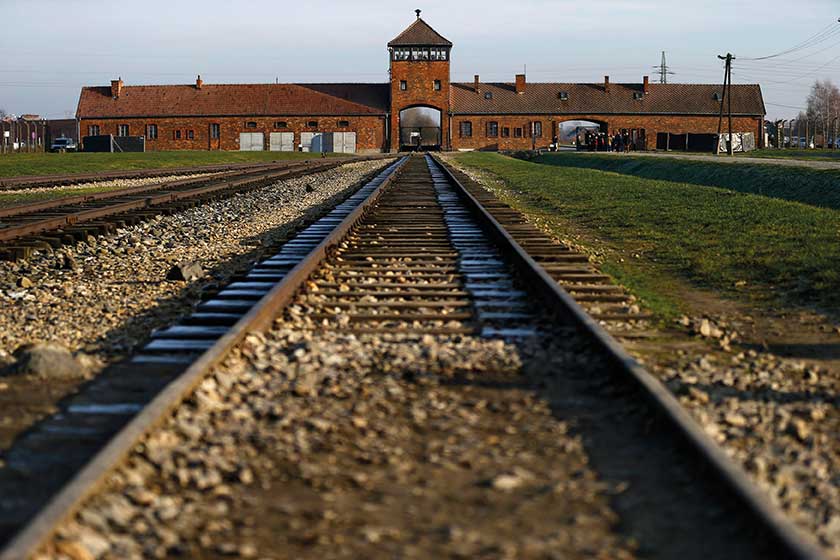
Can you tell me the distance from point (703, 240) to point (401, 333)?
298 inches

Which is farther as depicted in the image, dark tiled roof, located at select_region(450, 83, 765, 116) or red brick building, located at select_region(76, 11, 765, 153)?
dark tiled roof, located at select_region(450, 83, 765, 116)

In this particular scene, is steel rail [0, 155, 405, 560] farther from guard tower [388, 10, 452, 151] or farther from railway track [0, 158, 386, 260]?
guard tower [388, 10, 452, 151]

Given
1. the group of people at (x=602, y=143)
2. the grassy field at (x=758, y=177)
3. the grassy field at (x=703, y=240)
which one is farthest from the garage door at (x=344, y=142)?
the grassy field at (x=703, y=240)

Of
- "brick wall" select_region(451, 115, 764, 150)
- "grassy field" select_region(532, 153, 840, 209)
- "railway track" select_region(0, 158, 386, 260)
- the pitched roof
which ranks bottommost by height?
"railway track" select_region(0, 158, 386, 260)

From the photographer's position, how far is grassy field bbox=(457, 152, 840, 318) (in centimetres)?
945

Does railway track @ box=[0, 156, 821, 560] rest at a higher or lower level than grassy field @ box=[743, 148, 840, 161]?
lower

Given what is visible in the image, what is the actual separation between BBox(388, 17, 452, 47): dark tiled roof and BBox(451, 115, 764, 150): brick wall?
7138 millimetres

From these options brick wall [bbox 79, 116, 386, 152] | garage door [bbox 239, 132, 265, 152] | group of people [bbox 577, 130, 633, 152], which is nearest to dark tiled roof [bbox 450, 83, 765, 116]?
brick wall [bbox 79, 116, 386, 152]

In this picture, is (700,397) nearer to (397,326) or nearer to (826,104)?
(397,326)

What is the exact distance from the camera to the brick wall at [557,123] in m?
95.2

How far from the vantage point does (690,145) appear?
6994 centimetres

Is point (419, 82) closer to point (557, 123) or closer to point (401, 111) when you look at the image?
point (401, 111)

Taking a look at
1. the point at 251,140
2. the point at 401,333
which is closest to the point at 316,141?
the point at 251,140

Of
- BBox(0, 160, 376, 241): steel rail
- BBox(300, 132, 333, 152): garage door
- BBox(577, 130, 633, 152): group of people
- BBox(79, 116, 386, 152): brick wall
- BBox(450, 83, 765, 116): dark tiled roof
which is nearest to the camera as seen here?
BBox(0, 160, 376, 241): steel rail
